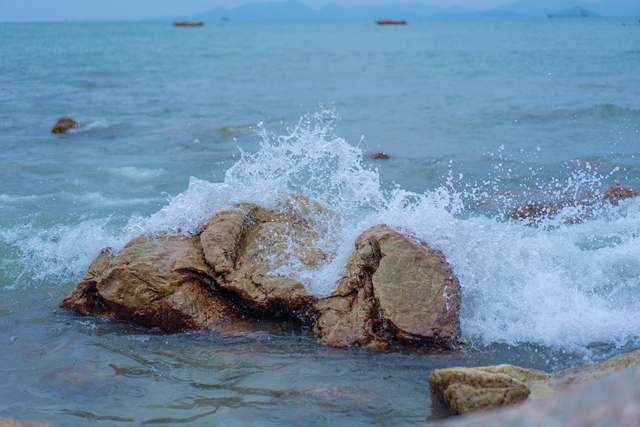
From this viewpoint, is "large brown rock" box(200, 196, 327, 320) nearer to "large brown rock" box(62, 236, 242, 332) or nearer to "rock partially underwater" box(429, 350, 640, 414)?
"large brown rock" box(62, 236, 242, 332)

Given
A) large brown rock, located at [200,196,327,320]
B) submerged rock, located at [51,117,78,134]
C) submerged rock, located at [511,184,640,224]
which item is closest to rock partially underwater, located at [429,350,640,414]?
large brown rock, located at [200,196,327,320]

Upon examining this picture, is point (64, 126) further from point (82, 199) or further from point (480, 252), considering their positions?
point (480, 252)

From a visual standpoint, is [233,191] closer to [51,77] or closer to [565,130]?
[565,130]

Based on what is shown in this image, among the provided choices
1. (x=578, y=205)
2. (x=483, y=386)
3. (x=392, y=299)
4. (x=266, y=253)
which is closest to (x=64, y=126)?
(x=578, y=205)

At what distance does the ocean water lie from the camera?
528 cm

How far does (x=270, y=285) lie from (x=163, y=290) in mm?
931

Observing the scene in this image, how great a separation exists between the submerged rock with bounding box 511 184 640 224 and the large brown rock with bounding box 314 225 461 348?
3777mm

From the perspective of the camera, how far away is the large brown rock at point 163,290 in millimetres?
6395

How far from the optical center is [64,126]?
1914 cm

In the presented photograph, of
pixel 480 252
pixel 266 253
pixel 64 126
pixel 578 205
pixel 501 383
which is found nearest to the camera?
pixel 501 383

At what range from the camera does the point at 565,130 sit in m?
17.3

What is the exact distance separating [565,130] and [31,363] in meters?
14.4

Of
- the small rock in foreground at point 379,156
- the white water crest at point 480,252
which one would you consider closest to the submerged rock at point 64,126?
the small rock in foreground at point 379,156

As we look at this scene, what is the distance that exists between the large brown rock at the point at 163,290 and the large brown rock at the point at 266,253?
0.15 meters
